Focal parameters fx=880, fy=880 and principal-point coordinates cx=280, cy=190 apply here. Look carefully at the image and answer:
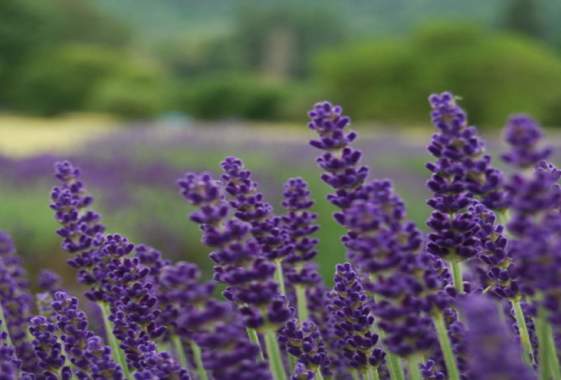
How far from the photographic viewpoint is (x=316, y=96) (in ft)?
109

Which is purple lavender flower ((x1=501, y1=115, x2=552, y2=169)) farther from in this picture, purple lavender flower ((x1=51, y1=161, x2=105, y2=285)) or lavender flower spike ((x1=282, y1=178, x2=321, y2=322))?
purple lavender flower ((x1=51, y1=161, x2=105, y2=285))

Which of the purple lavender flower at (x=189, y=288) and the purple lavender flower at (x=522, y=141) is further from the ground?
the purple lavender flower at (x=522, y=141)

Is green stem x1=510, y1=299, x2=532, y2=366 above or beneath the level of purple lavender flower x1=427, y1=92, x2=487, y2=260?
beneath

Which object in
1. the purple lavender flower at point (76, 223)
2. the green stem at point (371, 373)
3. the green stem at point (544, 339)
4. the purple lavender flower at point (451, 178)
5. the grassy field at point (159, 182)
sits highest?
the grassy field at point (159, 182)

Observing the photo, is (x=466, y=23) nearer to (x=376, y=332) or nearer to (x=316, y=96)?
(x=316, y=96)

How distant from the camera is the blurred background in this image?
8.60 m

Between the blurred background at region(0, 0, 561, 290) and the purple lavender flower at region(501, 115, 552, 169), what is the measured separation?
6054mm

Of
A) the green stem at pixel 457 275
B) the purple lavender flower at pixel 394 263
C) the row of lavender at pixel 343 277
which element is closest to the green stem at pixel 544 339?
the row of lavender at pixel 343 277

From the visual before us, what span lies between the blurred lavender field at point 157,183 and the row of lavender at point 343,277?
536 cm

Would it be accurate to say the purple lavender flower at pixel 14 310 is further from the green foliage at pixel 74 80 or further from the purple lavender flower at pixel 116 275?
the green foliage at pixel 74 80

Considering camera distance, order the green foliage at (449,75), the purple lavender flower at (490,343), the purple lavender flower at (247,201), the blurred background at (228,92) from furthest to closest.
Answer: the green foliage at (449,75), the blurred background at (228,92), the purple lavender flower at (247,201), the purple lavender flower at (490,343)

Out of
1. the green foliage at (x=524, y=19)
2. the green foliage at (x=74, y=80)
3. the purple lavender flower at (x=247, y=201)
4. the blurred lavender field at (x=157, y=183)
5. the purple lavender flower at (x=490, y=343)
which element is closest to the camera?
the purple lavender flower at (x=490, y=343)

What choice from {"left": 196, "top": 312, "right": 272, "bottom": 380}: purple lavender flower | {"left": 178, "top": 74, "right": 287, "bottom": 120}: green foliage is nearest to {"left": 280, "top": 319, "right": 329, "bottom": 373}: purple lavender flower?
{"left": 196, "top": 312, "right": 272, "bottom": 380}: purple lavender flower

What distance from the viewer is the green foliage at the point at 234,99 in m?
33.4
